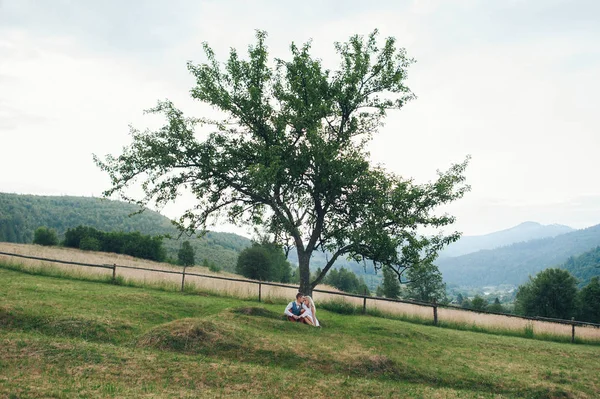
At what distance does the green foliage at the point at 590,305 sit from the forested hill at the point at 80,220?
7828cm

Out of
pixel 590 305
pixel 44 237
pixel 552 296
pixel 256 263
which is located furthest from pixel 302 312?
pixel 44 237

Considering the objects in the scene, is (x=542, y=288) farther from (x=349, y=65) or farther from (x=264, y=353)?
(x=264, y=353)

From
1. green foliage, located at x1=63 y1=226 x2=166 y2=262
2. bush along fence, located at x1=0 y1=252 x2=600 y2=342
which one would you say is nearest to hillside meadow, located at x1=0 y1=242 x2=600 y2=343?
bush along fence, located at x1=0 y1=252 x2=600 y2=342

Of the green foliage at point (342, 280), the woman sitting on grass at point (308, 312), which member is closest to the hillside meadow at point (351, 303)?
the woman sitting on grass at point (308, 312)

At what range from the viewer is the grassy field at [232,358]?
920 centimetres

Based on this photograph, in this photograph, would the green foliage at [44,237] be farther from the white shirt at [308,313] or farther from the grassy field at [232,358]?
the white shirt at [308,313]

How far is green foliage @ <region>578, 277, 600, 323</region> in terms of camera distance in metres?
54.1

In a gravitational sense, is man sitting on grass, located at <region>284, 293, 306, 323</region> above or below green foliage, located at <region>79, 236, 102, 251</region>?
below

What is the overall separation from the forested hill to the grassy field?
95.2 meters

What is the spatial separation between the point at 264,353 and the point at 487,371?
289 inches

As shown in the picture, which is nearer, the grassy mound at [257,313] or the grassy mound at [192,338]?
the grassy mound at [192,338]

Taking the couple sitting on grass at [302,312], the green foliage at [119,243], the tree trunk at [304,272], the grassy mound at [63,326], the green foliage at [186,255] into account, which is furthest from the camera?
the green foliage at [119,243]

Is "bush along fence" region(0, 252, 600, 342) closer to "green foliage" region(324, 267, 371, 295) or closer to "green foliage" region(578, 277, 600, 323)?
"green foliage" region(578, 277, 600, 323)

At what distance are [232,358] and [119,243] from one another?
7436 cm
